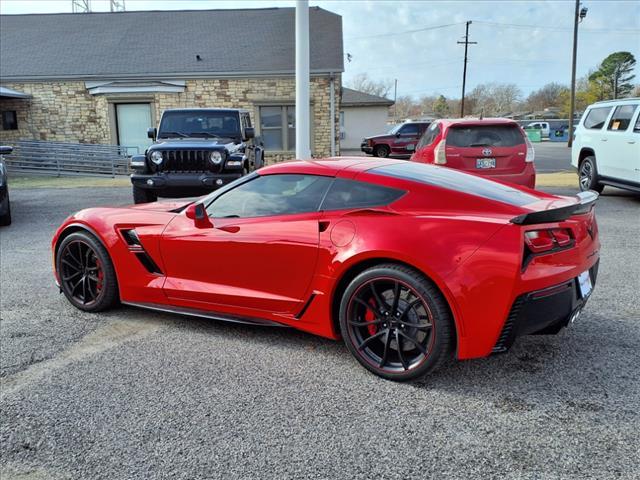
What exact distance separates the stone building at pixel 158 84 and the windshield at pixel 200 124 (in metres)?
10.2

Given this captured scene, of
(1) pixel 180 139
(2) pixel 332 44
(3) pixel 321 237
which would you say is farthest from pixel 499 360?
(2) pixel 332 44

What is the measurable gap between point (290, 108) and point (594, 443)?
19.5 meters

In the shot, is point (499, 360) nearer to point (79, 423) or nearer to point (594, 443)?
point (594, 443)

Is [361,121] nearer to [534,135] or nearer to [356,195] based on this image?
[534,135]

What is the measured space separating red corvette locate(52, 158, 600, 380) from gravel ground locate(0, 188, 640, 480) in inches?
10.5

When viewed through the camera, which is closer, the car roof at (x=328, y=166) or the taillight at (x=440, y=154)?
the car roof at (x=328, y=166)

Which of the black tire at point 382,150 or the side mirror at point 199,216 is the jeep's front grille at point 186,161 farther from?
the black tire at point 382,150

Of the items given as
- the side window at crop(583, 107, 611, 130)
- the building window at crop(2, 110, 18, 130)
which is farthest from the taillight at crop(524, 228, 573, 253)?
the building window at crop(2, 110, 18, 130)

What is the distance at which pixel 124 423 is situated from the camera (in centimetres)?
292

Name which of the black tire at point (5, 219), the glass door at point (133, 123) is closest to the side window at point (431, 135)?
the black tire at point (5, 219)

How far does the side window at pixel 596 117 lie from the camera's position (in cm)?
1082

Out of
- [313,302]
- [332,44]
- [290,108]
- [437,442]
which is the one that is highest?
[332,44]

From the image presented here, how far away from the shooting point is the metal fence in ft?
64.3

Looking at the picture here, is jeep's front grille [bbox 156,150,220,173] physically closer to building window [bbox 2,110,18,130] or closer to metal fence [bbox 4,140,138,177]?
metal fence [bbox 4,140,138,177]
